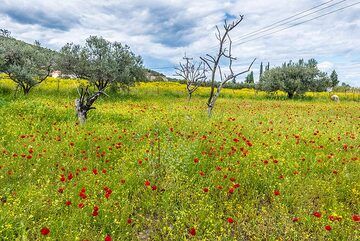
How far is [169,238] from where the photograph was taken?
12.7 feet

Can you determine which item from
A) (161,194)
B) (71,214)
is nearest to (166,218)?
(161,194)

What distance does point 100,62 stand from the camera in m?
23.0

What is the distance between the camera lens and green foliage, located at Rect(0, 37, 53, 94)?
60.7 ft

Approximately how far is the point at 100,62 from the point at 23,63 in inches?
220

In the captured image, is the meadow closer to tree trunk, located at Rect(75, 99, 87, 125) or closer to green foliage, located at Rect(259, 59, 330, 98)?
tree trunk, located at Rect(75, 99, 87, 125)

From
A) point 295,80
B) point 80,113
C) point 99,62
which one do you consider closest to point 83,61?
point 99,62

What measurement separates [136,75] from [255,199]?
22.2m

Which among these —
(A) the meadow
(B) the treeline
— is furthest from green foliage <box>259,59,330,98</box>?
(A) the meadow

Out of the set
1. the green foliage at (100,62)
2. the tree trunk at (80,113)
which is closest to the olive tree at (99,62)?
the green foliage at (100,62)

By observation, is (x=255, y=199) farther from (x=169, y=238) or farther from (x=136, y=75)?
(x=136, y=75)

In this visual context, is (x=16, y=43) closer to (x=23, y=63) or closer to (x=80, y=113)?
(x=23, y=63)

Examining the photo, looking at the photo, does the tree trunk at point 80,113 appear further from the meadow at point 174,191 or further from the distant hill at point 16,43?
the distant hill at point 16,43

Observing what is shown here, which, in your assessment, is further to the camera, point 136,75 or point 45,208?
point 136,75

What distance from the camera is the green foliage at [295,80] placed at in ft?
115
